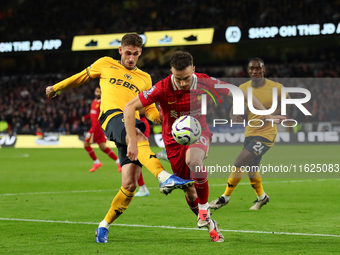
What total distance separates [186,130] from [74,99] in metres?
29.5

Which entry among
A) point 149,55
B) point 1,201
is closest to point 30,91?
point 149,55

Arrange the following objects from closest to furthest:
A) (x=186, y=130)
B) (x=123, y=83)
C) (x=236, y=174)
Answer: (x=186, y=130), (x=123, y=83), (x=236, y=174)

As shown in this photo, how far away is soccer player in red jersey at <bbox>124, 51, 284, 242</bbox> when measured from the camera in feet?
15.7

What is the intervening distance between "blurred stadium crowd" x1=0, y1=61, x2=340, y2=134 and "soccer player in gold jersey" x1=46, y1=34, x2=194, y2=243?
16.3m

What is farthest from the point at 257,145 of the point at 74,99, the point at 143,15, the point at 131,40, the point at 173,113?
the point at 74,99

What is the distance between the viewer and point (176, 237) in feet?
17.4

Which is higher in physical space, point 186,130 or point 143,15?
point 143,15

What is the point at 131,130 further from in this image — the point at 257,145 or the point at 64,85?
the point at 257,145

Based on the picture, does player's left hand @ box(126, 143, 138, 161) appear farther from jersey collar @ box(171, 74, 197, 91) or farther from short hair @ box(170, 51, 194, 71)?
short hair @ box(170, 51, 194, 71)

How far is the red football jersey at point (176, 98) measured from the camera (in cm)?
493

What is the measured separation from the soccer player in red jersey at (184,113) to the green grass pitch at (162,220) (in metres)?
0.45

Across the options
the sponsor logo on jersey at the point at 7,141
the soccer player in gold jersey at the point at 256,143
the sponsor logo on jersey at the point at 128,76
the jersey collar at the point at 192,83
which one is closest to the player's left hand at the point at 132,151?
the jersey collar at the point at 192,83

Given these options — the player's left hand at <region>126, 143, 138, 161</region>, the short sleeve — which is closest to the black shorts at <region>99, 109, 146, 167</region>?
the player's left hand at <region>126, 143, 138, 161</region>

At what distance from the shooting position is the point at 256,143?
740 cm
